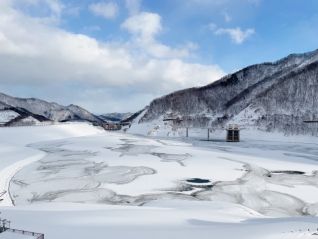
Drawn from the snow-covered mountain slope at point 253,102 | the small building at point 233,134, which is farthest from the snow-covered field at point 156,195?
the snow-covered mountain slope at point 253,102

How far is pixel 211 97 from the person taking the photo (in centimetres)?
12862

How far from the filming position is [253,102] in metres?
93.4

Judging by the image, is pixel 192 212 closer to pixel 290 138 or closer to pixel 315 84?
pixel 290 138

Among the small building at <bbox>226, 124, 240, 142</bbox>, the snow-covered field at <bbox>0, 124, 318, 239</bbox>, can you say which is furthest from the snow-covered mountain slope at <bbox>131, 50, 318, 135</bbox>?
the snow-covered field at <bbox>0, 124, 318, 239</bbox>

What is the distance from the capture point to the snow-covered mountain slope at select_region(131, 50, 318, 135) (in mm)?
80312

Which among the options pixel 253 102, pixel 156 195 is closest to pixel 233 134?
pixel 253 102

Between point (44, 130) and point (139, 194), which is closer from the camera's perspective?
point (139, 194)

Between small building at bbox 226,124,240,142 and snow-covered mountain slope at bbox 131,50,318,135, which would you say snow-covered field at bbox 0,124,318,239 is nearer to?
small building at bbox 226,124,240,142

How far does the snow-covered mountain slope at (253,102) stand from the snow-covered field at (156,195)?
43051 mm

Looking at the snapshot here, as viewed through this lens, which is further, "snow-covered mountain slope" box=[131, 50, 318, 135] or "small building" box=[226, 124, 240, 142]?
"snow-covered mountain slope" box=[131, 50, 318, 135]

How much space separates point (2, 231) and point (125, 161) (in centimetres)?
2015

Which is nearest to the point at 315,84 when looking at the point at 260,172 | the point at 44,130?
the point at 44,130

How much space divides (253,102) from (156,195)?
77.8 meters

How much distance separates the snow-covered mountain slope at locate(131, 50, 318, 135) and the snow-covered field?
43051 mm
